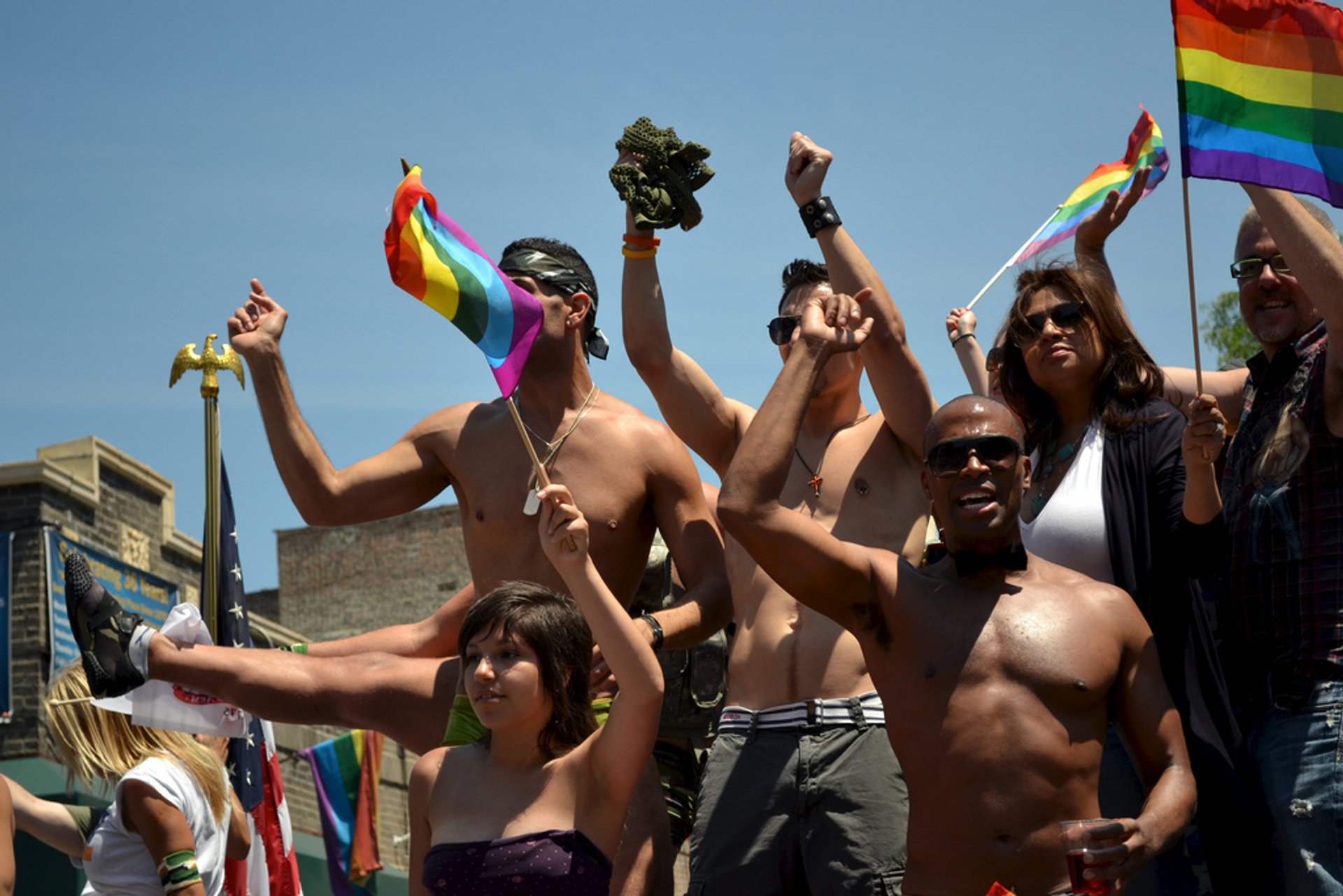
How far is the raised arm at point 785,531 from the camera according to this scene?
12.3 feet

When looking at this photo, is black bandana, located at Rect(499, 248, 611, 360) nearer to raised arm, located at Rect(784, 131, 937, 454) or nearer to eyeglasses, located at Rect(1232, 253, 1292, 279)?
raised arm, located at Rect(784, 131, 937, 454)

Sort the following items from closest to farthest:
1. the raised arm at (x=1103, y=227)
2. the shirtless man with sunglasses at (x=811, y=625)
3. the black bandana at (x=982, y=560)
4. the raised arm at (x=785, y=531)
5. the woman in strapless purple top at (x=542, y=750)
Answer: the raised arm at (x=785, y=531) < the black bandana at (x=982, y=560) < the woman in strapless purple top at (x=542, y=750) < the shirtless man with sunglasses at (x=811, y=625) < the raised arm at (x=1103, y=227)

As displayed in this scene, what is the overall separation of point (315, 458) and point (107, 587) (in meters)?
12.0

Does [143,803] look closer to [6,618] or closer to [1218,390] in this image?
[1218,390]

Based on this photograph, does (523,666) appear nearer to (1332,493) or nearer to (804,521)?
(804,521)

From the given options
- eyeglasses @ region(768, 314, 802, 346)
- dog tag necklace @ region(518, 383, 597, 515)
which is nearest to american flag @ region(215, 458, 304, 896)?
dog tag necklace @ region(518, 383, 597, 515)

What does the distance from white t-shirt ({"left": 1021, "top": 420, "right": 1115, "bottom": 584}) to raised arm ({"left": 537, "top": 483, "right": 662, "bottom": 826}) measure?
1081 mm

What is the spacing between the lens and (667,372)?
5223 millimetres

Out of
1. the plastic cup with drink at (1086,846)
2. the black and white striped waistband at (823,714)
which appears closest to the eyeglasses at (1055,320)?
the black and white striped waistband at (823,714)

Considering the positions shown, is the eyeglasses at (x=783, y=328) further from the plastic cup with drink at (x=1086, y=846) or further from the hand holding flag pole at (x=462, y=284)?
the plastic cup with drink at (x=1086, y=846)

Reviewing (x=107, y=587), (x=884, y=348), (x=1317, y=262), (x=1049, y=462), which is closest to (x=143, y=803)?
(x=884, y=348)

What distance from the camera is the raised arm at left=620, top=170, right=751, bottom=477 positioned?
17.1 feet

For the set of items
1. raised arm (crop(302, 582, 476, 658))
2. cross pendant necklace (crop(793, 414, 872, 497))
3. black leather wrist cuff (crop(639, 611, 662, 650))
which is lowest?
raised arm (crop(302, 582, 476, 658))

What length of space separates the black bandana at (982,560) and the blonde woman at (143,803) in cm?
345
